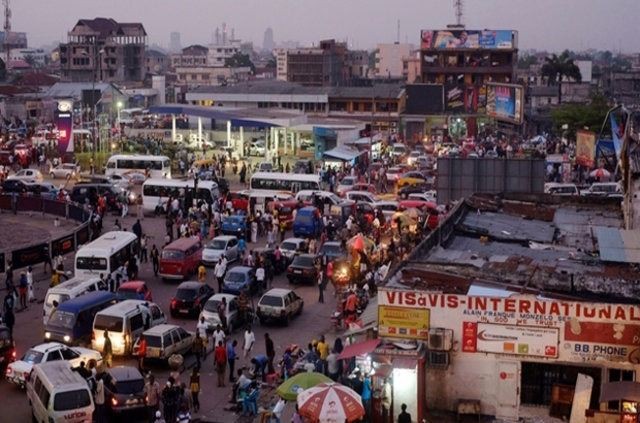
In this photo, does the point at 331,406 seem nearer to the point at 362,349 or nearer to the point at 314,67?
the point at 362,349

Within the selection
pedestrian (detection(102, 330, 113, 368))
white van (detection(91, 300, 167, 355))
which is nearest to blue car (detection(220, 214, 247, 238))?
white van (detection(91, 300, 167, 355))

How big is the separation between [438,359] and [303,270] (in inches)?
500

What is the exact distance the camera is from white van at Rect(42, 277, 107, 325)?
21438 millimetres

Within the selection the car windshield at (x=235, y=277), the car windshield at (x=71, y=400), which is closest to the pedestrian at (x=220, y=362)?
the car windshield at (x=71, y=400)

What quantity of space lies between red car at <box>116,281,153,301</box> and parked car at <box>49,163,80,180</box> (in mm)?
24480

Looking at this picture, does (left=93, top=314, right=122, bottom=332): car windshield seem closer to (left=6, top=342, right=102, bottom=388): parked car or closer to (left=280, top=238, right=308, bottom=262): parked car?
(left=6, top=342, right=102, bottom=388): parked car

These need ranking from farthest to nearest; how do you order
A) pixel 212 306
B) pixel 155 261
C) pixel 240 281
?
pixel 155 261 < pixel 240 281 < pixel 212 306

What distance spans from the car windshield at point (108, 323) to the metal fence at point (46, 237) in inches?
280

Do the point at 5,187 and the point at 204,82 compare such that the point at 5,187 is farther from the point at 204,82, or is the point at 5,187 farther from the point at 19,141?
the point at 204,82

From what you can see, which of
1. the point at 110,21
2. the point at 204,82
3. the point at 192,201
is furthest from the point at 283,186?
the point at 204,82

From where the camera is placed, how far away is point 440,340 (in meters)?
13.9

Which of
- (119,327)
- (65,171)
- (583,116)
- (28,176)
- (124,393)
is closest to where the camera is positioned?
(124,393)

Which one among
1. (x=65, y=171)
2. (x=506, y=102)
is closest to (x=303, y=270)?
(x=65, y=171)

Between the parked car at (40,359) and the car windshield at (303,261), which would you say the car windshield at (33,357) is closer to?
the parked car at (40,359)
